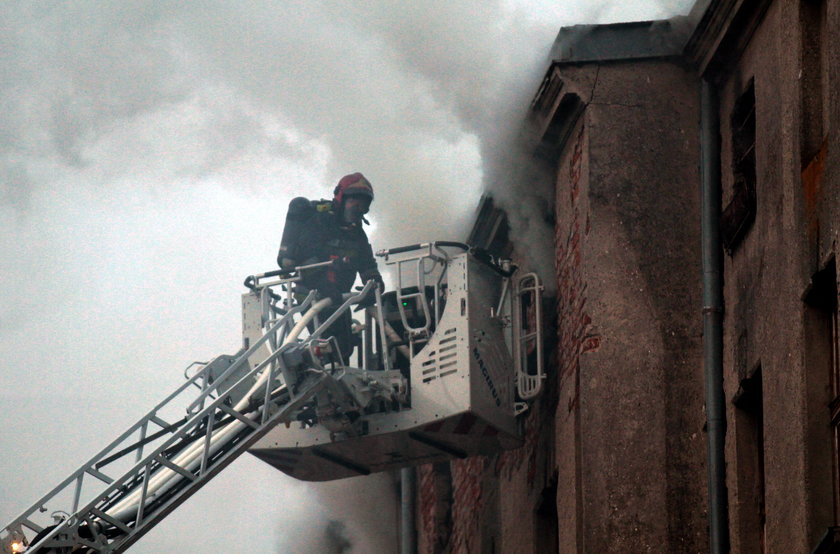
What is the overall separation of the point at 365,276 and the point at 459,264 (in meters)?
1.15

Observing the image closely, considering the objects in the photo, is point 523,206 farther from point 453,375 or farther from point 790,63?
point 790,63

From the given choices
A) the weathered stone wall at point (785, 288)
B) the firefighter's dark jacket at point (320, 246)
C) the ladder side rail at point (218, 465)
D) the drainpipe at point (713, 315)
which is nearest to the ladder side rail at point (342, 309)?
the firefighter's dark jacket at point (320, 246)

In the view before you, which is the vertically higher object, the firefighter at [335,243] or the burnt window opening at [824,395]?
the firefighter at [335,243]

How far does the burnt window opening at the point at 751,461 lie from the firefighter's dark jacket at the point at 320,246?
5058 millimetres

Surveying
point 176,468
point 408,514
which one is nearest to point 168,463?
point 176,468

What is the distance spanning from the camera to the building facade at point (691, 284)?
45.5 feet

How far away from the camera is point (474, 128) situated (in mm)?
20500

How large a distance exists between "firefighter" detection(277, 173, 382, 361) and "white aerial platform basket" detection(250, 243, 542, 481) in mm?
502

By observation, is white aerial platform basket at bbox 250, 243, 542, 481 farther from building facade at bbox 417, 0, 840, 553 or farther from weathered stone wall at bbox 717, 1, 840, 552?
weathered stone wall at bbox 717, 1, 840, 552

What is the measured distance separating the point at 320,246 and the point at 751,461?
5758mm

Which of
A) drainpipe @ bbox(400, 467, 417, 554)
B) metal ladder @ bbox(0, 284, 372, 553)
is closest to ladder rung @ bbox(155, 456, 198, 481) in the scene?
metal ladder @ bbox(0, 284, 372, 553)

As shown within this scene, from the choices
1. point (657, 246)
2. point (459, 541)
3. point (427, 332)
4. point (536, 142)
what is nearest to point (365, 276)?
point (427, 332)

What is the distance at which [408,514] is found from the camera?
82.3 feet

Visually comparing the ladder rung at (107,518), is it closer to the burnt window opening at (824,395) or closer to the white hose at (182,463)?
the white hose at (182,463)
